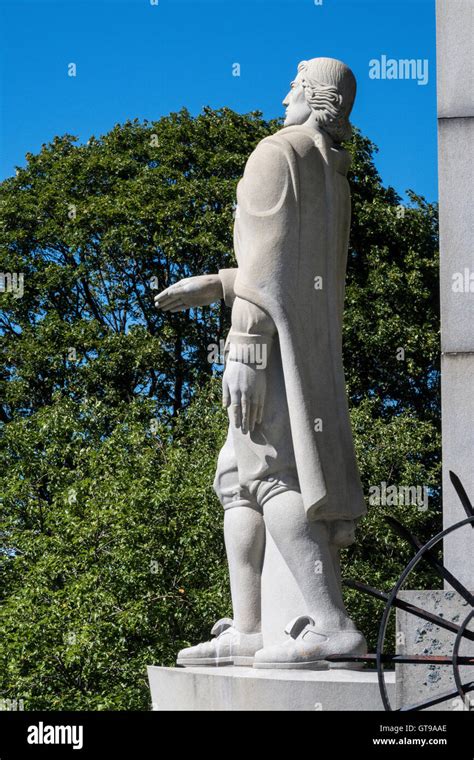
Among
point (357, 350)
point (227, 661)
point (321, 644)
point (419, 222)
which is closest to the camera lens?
point (321, 644)

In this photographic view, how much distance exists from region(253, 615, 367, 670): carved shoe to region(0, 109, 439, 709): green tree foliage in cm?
785

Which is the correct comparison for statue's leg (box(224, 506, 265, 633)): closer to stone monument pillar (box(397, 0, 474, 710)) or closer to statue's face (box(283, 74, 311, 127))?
stone monument pillar (box(397, 0, 474, 710))

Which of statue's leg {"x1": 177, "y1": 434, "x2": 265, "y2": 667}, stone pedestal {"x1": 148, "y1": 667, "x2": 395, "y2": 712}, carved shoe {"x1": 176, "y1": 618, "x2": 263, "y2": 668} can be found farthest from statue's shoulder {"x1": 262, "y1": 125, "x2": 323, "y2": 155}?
stone pedestal {"x1": 148, "y1": 667, "x2": 395, "y2": 712}

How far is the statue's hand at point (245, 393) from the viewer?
23.6 ft

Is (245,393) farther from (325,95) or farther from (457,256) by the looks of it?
(325,95)

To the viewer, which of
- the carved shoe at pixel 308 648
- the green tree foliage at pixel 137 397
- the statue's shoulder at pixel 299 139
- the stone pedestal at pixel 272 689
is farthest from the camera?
the green tree foliage at pixel 137 397

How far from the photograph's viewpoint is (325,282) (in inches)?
293

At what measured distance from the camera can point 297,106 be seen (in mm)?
7680

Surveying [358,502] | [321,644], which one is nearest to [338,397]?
[358,502]

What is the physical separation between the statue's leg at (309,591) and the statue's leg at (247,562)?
0.12 metres

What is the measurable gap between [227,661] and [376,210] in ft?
57.6

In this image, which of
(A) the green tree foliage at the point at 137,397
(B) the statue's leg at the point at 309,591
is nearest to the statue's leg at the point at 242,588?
(B) the statue's leg at the point at 309,591

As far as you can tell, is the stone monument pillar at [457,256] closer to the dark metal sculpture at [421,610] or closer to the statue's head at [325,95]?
A: the statue's head at [325,95]
